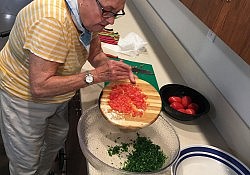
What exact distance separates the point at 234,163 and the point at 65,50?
2.57 ft

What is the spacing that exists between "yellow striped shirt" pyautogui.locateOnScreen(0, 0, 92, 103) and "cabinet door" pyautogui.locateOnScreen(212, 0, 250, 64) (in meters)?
0.52

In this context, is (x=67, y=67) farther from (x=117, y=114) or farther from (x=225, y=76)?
(x=225, y=76)

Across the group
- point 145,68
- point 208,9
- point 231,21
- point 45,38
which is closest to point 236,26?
point 231,21

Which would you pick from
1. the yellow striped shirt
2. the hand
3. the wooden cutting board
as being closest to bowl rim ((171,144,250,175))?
the wooden cutting board

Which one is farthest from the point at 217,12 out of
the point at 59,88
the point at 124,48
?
the point at 124,48

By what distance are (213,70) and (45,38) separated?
2.82ft

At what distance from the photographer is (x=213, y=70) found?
1417 mm

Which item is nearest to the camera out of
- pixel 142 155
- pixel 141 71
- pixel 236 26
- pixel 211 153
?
pixel 236 26

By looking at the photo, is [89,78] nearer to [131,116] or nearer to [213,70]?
[131,116]

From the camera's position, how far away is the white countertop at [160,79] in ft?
4.17

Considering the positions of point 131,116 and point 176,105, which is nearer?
point 131,116

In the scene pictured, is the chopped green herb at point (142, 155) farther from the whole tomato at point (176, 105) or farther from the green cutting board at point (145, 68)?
the green cutting board at point (145, 68)

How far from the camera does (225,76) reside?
1.32m

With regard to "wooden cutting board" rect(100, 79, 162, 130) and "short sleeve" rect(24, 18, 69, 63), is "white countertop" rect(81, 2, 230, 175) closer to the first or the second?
"wooden cutting board" rect(100, 79, 162, 130)
